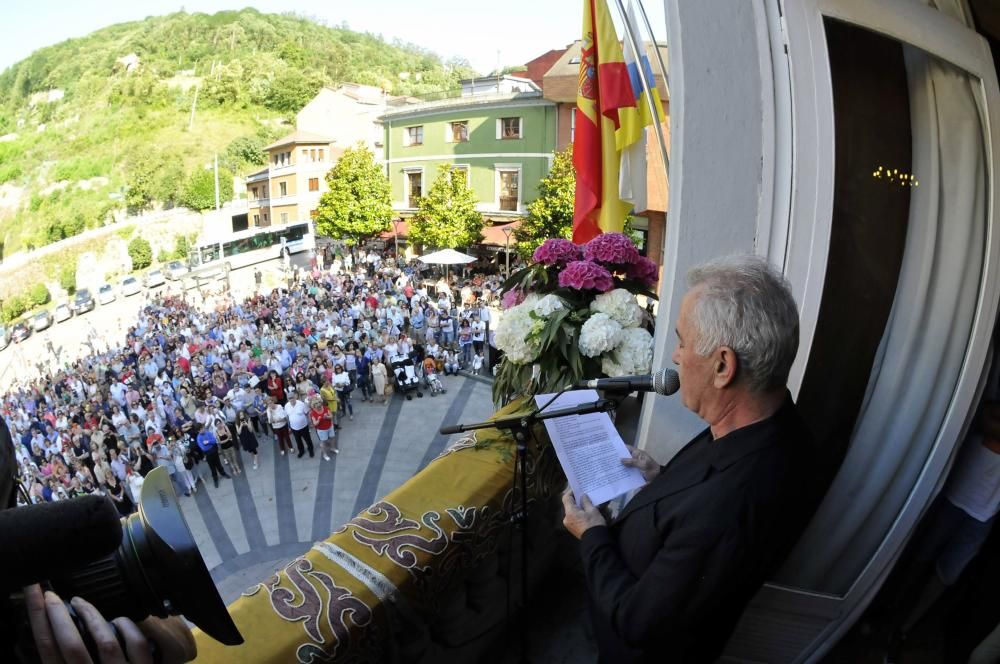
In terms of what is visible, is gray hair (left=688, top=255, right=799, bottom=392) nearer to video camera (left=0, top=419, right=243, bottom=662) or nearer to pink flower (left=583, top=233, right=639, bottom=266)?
video camera (left=0, top=419, right=243, bottom=662)

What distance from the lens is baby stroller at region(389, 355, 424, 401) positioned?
11039 mm

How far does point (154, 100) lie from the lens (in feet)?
237

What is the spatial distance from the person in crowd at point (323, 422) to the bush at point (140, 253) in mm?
42130

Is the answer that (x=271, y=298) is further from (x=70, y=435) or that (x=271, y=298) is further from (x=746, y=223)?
(x=746, y=223)

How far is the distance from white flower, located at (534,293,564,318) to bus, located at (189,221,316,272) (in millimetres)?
30958

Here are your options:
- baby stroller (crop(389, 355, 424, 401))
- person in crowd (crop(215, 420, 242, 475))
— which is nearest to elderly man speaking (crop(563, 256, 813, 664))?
person in crowd (crop(215, 420, 242, 475))

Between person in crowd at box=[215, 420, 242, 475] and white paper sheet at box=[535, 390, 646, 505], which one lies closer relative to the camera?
white paper sheet at box=[535, 390, 646, 505]

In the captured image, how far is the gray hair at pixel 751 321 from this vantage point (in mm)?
1176

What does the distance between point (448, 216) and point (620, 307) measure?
2135cm

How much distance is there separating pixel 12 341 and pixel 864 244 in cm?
3542

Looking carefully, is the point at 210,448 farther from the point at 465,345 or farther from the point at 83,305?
the point at 83,305

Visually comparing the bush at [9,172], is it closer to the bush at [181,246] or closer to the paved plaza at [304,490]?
the bush at [181,246]

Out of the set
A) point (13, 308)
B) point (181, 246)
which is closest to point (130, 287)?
point (13, 308)

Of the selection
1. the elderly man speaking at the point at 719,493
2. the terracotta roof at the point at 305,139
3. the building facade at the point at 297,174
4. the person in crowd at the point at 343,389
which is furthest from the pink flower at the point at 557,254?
the terracotta roof at the point at 305,139
